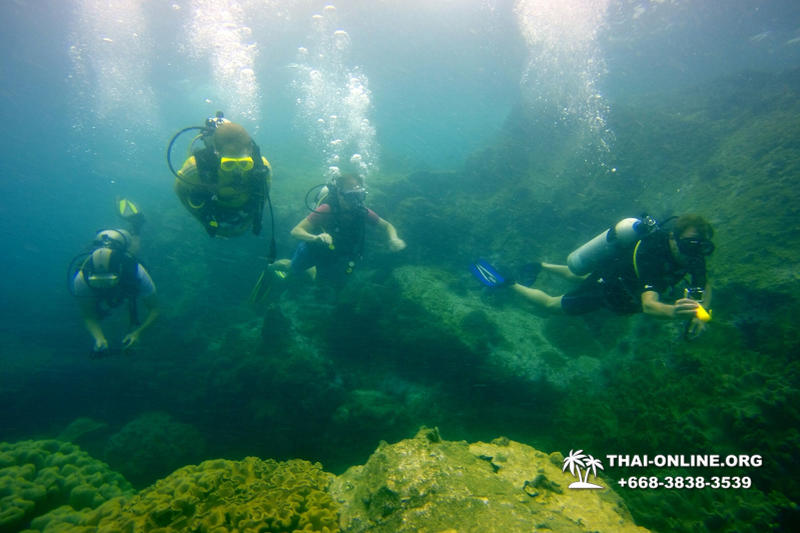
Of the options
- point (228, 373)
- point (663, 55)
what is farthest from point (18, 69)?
point (663, 55)

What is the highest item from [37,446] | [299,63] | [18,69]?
[299,63]

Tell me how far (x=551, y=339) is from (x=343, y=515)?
4575 millimetres

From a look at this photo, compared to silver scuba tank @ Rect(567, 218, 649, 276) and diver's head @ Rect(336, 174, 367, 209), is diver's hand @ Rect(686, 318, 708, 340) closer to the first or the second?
silver scuba tank @ Rect(567, 218, 649, 276)

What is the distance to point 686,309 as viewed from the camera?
3357mm

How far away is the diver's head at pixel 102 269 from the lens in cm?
459

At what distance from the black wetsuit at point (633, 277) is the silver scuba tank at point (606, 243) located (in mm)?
112

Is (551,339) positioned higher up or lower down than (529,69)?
lower down

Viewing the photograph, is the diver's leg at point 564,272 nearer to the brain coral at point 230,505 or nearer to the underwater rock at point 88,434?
the brain coral at point 230,505

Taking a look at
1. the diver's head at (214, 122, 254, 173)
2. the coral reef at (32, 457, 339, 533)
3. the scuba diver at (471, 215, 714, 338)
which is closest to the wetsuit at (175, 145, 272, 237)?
the diver's head at (214, 122, 254, 173)

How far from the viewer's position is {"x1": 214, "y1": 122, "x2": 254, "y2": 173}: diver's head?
3318mm

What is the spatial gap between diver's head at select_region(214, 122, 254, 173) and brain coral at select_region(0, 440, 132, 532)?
3459 mm

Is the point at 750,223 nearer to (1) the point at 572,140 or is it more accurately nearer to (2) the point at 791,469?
(2) the point at 791,469

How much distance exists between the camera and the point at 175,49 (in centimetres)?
2598

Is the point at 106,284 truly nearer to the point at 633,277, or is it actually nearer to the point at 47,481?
the point at 47,481
